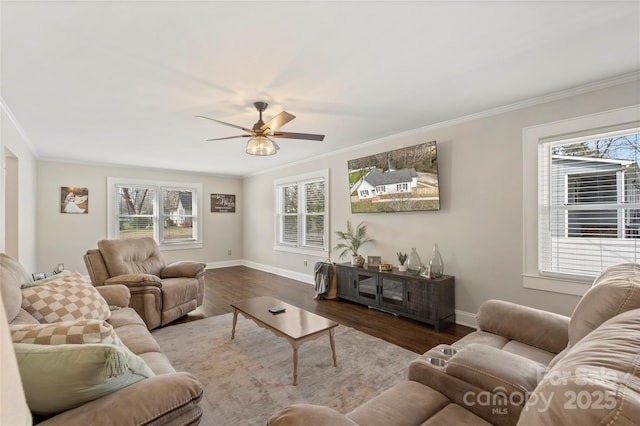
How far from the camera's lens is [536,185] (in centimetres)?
292

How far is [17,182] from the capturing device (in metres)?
3.89

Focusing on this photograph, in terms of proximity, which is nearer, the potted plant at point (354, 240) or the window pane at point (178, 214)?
the potted plant at point (354, 240)

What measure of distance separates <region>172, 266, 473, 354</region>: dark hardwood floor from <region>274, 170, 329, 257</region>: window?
2.47 feet

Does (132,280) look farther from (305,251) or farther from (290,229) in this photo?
(290,229)

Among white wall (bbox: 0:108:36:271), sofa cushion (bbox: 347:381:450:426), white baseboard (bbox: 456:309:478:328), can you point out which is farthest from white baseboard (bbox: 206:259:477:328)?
white wall (bbox: 0:108:36:271)

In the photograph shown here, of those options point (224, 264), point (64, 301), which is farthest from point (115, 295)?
point (224, 264)

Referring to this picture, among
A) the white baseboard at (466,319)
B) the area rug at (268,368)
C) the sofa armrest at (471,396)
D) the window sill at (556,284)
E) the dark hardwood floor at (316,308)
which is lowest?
the dark hardwood floor at (316,308)

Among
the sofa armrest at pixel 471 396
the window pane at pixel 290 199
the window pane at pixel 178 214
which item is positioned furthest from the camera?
the window pane at pixel 178 214

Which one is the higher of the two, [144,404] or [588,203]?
[588,203]

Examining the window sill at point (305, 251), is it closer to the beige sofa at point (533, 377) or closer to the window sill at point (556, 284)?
the window sill at point (556, 284)

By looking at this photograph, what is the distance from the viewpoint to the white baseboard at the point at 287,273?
11.2ft

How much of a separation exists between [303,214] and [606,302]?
4919 millimetres

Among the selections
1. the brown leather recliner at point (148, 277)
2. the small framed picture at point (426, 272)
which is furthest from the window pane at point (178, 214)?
the small framed picture at point (426, 272)

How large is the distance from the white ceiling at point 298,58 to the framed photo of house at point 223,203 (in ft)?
12.7
